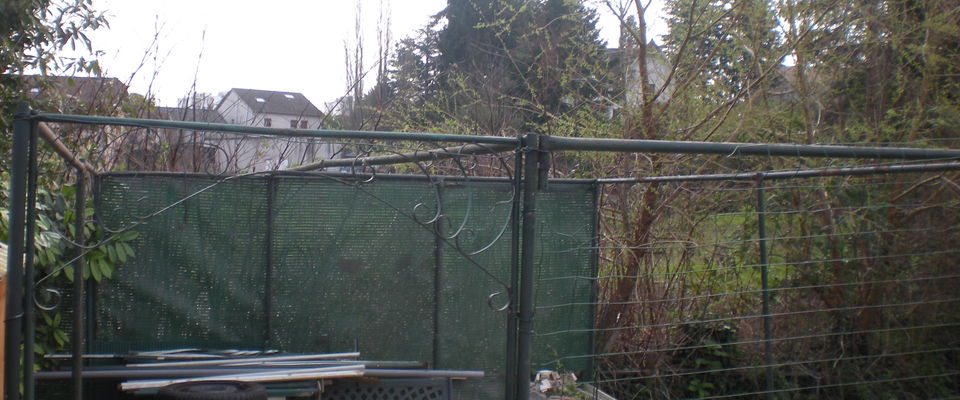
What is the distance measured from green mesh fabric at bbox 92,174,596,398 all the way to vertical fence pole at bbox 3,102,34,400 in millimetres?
1621

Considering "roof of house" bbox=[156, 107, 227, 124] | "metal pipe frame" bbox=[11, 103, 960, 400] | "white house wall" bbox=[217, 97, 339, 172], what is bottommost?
"metal pipe frame" bbox=[11, 103, 960, 400]

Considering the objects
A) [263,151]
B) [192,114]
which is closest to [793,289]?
[263,151]

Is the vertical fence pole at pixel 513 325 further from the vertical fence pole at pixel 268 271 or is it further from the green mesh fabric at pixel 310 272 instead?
the vertical fence pole at pixel 268 271

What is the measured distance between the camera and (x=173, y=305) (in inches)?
165

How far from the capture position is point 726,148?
2.98m

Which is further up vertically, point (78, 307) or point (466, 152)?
point (466, 152)

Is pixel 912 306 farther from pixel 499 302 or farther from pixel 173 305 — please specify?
pixel 173 305

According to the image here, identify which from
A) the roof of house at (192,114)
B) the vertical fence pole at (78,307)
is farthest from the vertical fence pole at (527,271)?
the roof of house at (192,114)

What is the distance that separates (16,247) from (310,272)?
1972 mm

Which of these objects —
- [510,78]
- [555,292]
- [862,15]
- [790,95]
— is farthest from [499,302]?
[510,78]

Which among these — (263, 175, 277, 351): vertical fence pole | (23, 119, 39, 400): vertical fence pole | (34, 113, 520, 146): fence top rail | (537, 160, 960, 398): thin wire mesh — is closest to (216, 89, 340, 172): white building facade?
(263, 175, 277, 351): vertical fence pole

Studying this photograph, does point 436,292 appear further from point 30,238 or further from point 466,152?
point 30,238

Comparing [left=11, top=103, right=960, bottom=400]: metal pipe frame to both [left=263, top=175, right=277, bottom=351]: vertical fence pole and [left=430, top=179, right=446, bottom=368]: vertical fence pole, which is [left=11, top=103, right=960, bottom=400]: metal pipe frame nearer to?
[left=263, top=175, right=277, bottom=351]: vertical fence pole

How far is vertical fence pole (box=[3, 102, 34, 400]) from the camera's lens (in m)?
2.46
